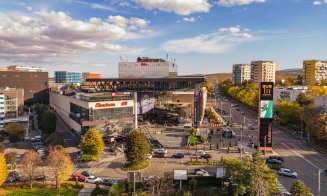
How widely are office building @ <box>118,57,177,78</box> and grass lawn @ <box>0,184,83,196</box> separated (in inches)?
2244

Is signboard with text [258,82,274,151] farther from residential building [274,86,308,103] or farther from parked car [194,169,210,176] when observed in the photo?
residential building [274,86,308,103]

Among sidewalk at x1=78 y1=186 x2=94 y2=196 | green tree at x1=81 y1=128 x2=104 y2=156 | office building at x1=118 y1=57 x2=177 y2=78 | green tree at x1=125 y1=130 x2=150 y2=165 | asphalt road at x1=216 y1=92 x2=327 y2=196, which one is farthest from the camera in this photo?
office building at x1=118 y1=57 x2=177 y2=78

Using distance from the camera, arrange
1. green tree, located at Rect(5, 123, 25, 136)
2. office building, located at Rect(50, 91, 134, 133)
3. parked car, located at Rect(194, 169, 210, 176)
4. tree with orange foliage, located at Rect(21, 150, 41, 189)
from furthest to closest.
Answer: green tree, located at Rect(5, 123, 25, 136), office building, located at Rect(50, 91, 134, 133), parked car, located at Rect(194, 169, 210, 176), tree with orange foliage, located at Rect(21, 150, 41, 189)

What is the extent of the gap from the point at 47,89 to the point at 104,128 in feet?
222

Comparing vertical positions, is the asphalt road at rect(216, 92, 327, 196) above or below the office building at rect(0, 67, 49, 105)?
below

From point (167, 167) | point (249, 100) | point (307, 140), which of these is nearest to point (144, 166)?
point (167, 167)

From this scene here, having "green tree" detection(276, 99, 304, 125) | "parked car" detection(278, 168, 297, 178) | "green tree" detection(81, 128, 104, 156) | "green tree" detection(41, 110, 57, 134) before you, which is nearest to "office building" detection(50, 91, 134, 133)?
"green tree" detection(41, 110, 57, 134)

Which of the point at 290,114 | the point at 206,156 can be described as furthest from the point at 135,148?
the point at 290,114

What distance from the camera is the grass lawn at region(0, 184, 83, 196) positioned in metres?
32.6

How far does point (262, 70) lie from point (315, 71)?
103 ft

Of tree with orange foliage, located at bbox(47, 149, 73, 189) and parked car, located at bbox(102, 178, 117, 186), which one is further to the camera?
parked car, located at bbox(102, 178, 117, 186)

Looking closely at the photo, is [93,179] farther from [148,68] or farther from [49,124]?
[148,68]

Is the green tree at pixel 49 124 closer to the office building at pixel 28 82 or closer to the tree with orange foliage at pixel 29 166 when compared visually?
the tree with orange foliage at pixel 29 166

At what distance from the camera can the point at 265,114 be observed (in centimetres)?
4659
